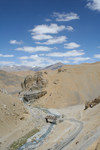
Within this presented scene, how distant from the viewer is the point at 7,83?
109812 mm

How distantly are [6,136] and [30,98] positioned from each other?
1194 inches

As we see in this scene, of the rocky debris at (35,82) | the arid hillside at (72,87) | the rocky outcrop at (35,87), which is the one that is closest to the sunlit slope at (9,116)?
the arid hillside at (72,87)

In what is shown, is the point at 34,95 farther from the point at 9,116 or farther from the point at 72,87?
the point at 9,116

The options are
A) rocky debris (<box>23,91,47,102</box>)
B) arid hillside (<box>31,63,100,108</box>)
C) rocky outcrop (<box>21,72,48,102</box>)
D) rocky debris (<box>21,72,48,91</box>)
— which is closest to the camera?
arid hillside (<box>31,63,100,108</box>)

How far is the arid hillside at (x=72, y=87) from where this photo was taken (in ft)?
143

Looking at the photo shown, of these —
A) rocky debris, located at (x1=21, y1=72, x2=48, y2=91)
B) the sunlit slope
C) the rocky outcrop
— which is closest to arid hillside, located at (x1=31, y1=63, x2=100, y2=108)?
the rocky outcrop

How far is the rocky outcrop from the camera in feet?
157

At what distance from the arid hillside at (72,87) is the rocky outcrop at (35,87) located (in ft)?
5.92

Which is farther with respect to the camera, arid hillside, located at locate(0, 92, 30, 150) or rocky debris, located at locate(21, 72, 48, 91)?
rocky debris, located at locate(21, 72, 48, 91)

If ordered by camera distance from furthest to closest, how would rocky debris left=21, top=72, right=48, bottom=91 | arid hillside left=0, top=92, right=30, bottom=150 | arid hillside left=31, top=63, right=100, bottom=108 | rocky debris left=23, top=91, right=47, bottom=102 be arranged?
1. rocky debris left=21, top=72, right=48, bottom=91
2. rocky debris left=23, top=91, right=47, bottom=102
3. arid hillside left=31, top=63, right=100, bottom=108
4. arid hillside left=0, top=92, right=30, bottom=150

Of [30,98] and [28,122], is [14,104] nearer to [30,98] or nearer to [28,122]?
[28,122]

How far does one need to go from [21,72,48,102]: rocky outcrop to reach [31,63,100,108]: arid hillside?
1804 mm

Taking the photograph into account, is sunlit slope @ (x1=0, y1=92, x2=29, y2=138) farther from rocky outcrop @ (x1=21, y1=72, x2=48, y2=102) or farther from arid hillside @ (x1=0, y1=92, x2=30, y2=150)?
rocky outcrop @ (x1=21, y1=72, x2=48, y2=102)

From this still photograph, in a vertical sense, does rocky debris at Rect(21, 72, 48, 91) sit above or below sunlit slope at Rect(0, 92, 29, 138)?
above
